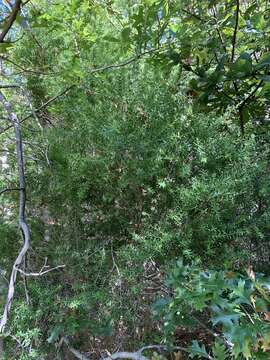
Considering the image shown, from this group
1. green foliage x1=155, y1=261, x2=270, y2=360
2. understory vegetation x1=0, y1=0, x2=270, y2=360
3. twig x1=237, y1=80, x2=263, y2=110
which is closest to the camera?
green foliage x1=155, y1=261, x2=270, y2=360

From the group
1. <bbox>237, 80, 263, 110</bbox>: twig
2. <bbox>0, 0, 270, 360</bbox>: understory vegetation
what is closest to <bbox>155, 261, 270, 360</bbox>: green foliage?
<bbox>0, 0, 270, 360</bbox>: understory vegetation

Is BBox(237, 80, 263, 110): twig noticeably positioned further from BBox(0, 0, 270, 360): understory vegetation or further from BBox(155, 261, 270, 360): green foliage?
BBox(155, 261, 270, 360): green foliage

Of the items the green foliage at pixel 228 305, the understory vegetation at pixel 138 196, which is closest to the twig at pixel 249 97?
the understory vegetation at pixel 138 196

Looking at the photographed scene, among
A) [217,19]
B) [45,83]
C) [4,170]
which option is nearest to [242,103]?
[217,19]

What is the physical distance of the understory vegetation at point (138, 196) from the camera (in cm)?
103

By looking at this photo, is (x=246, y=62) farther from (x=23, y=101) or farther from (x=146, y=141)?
(x=23, y=101)

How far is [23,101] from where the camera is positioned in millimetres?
1734

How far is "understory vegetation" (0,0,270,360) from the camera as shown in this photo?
1.03 meters

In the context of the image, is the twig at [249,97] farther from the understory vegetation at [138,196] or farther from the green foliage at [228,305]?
the green foliage at [228,305]

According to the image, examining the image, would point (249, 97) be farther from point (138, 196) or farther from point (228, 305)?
point (228, 305)

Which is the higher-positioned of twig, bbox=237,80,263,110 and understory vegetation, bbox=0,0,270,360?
twig, bbox=237,80,263,110

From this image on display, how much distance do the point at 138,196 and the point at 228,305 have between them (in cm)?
46

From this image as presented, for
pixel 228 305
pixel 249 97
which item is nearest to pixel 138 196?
pixel 228 305

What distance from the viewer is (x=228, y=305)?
0.84m
